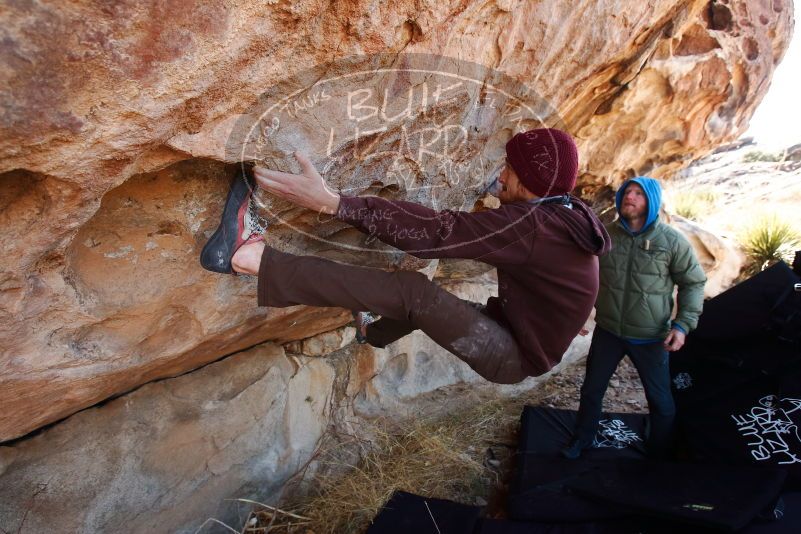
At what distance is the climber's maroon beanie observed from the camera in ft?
6.81

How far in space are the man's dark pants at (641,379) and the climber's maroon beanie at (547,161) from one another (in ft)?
5.08

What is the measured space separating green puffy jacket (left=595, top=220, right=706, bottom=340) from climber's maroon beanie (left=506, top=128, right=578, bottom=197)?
1299 millimetres

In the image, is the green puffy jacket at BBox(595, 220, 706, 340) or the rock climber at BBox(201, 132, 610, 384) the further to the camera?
the green puffy jacket at BBox(595, 220, 706, 340)

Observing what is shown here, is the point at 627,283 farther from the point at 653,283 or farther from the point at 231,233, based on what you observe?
the point at 231,233

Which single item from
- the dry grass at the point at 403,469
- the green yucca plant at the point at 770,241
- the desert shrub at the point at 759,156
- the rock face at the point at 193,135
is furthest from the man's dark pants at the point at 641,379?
the desert shrub at the point at 759,156

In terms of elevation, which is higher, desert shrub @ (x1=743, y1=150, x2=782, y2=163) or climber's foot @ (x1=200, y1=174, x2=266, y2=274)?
climber's foot @ (x1=200, y1=174, x2=266, y2=274)

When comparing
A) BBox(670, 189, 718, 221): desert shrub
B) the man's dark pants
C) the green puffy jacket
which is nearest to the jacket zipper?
the green puffy jacket

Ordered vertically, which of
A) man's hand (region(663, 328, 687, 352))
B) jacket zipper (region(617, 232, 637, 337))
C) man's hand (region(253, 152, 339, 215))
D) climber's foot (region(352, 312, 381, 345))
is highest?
man's hand (region(253, 152, 339, 215))

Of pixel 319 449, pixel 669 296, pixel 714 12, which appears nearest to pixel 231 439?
pixel 319 449

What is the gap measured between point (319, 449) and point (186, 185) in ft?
6.60

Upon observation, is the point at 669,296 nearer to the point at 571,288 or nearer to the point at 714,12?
the point at 571,288

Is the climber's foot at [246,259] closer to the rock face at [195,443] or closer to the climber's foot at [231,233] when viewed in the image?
the climber's foot at [231,233]

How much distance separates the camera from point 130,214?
195cm

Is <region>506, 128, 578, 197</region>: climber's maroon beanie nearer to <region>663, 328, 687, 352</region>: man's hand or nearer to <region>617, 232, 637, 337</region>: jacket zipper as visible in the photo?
<region>617, 232, 637, 337</region>: jacket zipper
